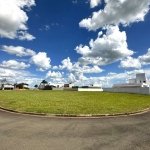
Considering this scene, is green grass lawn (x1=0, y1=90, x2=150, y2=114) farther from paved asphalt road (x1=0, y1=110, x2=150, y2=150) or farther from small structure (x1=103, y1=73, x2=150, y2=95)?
small structure (x1=103, y1=73, x2=150, y2=95)

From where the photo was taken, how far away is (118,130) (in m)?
8.38

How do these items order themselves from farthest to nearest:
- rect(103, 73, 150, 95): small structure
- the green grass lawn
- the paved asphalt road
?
rect(103, 73, 150, 95): small structure, the green grass lawn, the paved asphalt road

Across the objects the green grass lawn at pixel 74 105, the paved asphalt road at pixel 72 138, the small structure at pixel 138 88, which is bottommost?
the paved asphalt road at pixel 72 138

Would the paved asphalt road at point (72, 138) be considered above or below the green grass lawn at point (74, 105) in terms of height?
below

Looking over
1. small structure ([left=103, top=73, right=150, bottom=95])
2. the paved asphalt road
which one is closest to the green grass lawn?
the paved asphalt road

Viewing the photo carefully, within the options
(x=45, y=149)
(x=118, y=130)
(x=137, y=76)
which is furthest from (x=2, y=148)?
(x=137, y=76)

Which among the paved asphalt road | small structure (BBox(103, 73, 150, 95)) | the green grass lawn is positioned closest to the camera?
the paved asphalt road

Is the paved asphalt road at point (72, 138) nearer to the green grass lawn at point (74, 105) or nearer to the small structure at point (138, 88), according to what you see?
the green grass lawn at point (74, 105)

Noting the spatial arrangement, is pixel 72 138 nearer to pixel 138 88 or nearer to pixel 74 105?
pixel 74 105

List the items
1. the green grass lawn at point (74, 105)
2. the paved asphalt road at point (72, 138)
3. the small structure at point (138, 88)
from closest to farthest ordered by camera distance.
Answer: the paved asphalt road at point (72, 138)
the green grass lawn at point (74, 105)
the small structure at point (138, 88)

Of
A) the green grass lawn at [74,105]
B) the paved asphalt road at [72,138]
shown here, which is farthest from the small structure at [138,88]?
the paved asphalt road at [72,138]

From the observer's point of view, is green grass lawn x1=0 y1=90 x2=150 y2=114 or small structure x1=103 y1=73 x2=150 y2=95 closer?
green grass lawn x1=0 y1=90 x2=150 y2=114

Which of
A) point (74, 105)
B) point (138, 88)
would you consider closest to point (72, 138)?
point (74, 105)

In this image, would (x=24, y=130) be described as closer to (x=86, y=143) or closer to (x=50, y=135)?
(x=50, y=135)
